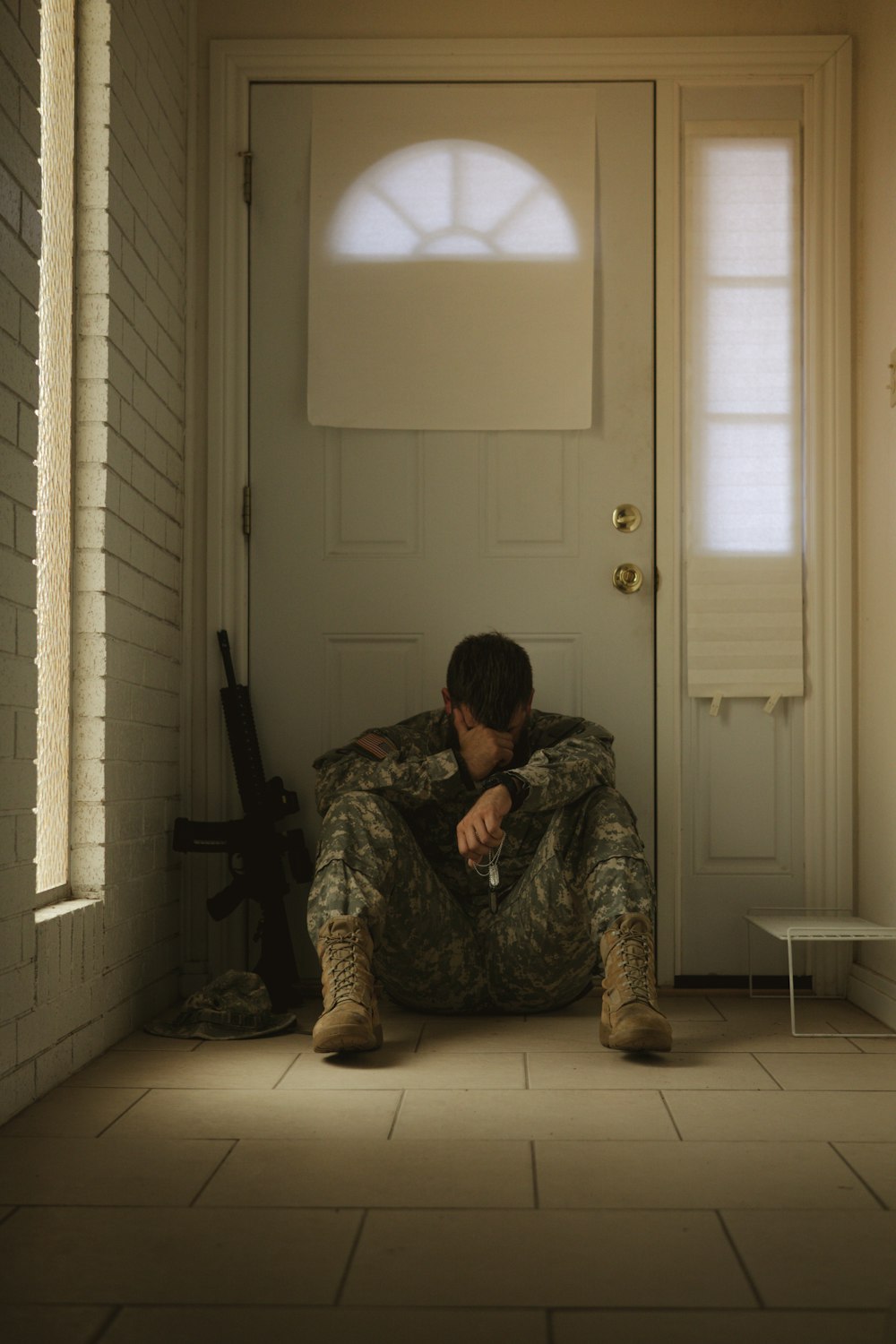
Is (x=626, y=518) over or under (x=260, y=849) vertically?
over

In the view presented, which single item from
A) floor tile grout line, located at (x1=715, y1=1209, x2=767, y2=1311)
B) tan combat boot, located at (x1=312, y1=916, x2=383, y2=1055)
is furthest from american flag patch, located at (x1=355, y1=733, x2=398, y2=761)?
floor tile grout line, located at (x1=715, y1=1209, x2=767, y2=1311)

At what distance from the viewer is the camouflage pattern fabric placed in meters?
2.52

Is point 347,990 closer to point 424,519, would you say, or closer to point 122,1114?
point 122,1114

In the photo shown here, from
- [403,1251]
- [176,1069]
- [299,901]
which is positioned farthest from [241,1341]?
[299,901]

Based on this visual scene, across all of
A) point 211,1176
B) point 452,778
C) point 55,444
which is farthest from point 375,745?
point 211,1176

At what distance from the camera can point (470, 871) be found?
2809 mm

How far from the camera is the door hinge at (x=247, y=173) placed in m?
3.27

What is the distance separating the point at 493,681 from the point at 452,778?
0.22 metres

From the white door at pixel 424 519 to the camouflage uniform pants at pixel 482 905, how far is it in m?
0.61

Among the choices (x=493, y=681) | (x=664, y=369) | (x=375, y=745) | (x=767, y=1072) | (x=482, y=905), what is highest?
(x=664, y=369)

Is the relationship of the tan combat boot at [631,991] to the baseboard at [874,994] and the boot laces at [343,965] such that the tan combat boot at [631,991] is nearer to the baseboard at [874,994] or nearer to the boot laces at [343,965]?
the boot laces at [343,965]

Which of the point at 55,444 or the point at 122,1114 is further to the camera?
the point at 55,444

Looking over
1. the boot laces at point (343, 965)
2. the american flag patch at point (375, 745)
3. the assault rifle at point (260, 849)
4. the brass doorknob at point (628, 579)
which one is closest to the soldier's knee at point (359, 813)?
the american flag patch at point (375, 745)

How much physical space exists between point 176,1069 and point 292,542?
1.41 m
